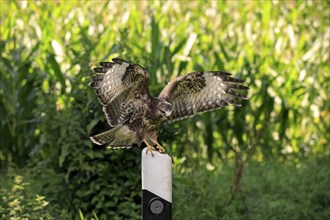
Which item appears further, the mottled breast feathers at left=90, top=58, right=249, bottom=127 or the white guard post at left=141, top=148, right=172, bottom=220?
the mottled breast feathers at left=90, top=58, right=249, bottom=127

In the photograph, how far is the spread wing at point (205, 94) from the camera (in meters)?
4.99

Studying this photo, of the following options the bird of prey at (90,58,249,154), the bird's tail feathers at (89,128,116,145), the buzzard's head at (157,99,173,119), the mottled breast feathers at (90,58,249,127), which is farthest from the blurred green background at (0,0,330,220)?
the buzzard's head at (157,99,173,119)

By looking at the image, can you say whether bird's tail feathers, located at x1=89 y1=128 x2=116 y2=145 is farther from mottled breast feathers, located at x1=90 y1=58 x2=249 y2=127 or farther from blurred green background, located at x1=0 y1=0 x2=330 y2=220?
blurred green background, located at x1=0 y1=0 x2=330 y2=220

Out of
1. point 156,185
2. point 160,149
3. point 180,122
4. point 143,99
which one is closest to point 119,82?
point 143,99

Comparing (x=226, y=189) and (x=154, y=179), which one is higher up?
(x=226, y=189)

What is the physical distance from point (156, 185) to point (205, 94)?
0.76 m

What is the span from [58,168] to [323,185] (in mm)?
2028

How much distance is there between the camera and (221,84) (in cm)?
504

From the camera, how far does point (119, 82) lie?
4.66 m

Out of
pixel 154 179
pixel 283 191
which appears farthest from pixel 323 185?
pixel 154 179

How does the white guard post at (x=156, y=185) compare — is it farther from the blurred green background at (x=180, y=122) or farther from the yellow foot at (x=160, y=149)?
the blurred green background at (x=180, y=122)

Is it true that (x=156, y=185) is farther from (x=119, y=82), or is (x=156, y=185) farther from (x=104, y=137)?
(x=119, y=82)

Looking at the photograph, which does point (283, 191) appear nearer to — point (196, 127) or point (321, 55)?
point (196, 127)

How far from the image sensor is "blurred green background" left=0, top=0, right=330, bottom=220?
6066 millimetres
